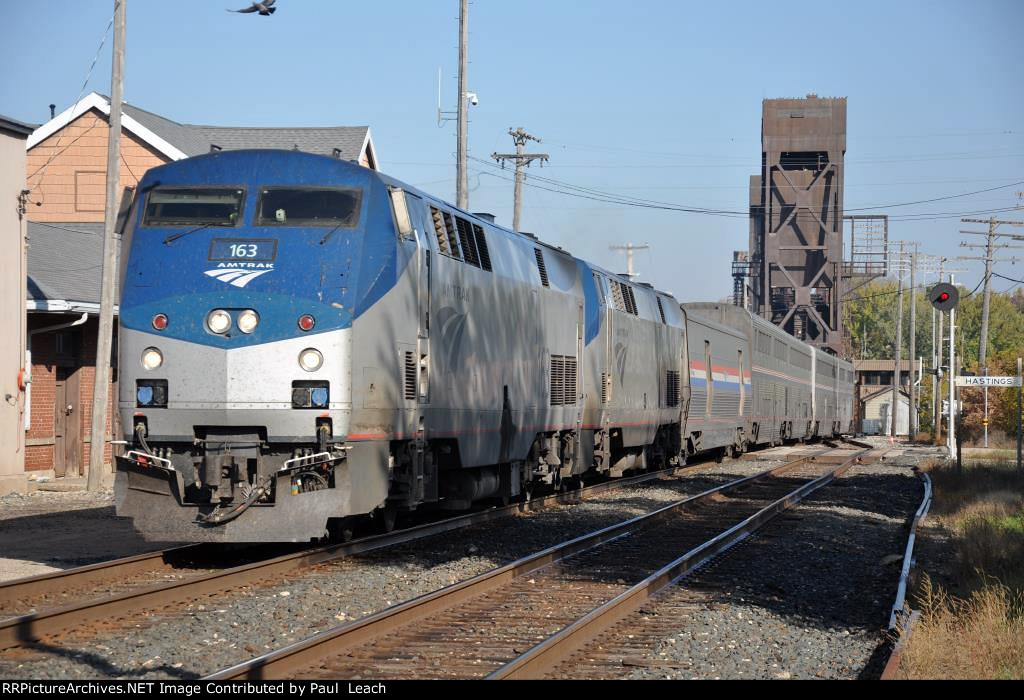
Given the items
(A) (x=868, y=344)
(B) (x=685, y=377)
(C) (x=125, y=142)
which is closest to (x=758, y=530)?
(B) (x=685, y=377)

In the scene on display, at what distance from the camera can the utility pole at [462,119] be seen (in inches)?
1023

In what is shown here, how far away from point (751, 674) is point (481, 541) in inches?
250

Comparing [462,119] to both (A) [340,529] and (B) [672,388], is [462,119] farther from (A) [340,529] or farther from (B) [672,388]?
(A) [340,529]

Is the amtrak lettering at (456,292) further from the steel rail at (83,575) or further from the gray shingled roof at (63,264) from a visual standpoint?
the gray shingled roof at (63,264)

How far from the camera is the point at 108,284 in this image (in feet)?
64.5

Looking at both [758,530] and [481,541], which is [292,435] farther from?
[758,530]

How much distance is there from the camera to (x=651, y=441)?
77.7 feet

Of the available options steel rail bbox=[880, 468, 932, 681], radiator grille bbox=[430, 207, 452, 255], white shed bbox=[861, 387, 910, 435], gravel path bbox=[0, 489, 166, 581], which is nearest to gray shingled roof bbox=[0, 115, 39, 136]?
gravel path bbox=[0, 489, 166, 581]

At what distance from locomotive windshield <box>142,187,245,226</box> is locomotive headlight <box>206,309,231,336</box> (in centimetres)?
96

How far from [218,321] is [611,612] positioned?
4.34 meters

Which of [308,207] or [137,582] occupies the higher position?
[308,207]

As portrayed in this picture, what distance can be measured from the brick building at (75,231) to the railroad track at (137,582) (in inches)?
166

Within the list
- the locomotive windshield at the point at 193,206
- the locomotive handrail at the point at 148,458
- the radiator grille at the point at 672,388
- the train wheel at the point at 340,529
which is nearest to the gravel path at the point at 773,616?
the train wheel at the point at 340,529

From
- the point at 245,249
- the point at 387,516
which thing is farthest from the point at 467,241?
the point at 245,249
